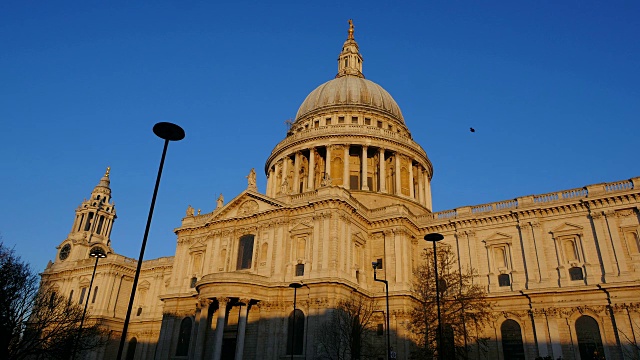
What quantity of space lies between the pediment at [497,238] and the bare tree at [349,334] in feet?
39.6

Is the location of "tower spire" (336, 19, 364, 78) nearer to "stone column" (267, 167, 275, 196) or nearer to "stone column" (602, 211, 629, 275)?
"stone column" (267, 167, 275, 196)

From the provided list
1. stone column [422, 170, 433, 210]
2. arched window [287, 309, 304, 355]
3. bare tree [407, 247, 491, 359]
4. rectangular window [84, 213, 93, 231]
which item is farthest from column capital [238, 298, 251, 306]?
rectangular window [84, 213, 93, 231]

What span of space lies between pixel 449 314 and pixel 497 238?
35.0ft

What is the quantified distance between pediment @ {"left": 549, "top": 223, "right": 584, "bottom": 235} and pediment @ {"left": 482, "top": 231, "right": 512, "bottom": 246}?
366cm

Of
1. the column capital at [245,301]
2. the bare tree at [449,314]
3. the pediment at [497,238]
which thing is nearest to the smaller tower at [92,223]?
the column capital at [245,301]

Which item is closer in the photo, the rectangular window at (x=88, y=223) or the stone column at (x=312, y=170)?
the stone column at (x=312, y=170)

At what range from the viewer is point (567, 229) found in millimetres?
40000

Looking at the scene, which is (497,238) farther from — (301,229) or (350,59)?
(350,59)

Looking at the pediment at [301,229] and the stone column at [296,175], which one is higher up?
the stone column at [296,175]

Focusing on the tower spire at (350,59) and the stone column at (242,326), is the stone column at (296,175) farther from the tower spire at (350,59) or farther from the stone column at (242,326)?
the stone column at (242,326)

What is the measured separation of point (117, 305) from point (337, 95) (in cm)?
3867

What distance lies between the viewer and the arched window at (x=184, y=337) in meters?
42.0

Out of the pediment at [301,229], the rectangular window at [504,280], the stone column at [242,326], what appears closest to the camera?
the stone column at [242,326]

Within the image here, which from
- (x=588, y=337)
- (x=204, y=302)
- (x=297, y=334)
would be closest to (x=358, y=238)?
(x=297, y=334)
